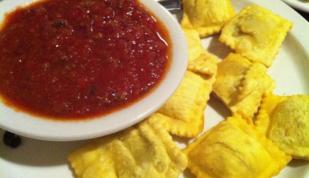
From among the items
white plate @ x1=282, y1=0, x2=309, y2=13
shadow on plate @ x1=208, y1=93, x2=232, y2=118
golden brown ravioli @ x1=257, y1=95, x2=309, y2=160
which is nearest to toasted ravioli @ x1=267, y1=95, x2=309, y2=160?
golden brown ravioli @ x1=257, y1=95, x2=309, y2=160

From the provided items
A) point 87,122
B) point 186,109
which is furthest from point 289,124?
point 87,122

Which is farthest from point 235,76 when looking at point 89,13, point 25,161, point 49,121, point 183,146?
point 25,161

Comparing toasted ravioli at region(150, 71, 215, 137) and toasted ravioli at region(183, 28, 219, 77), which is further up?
toasted ravioli at region(183, 28, 219, 77)

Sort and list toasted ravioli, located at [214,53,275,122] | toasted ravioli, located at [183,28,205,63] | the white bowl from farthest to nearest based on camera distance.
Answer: toasted ravioli, located at [183,28,205,63]
toasted ravioli, located at [214,53,275,122]
the white bowl

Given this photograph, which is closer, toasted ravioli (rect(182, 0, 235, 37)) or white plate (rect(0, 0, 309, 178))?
white plate (rect(0, 0, 309, 178))

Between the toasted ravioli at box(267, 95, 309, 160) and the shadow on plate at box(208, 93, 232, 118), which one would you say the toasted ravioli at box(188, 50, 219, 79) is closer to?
the shadow on plate at box(208, 93, 232, 118)

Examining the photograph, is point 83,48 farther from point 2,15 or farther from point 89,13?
point 2,15

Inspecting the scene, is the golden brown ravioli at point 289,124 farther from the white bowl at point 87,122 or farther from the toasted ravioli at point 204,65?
the white bowl at point 87,122
